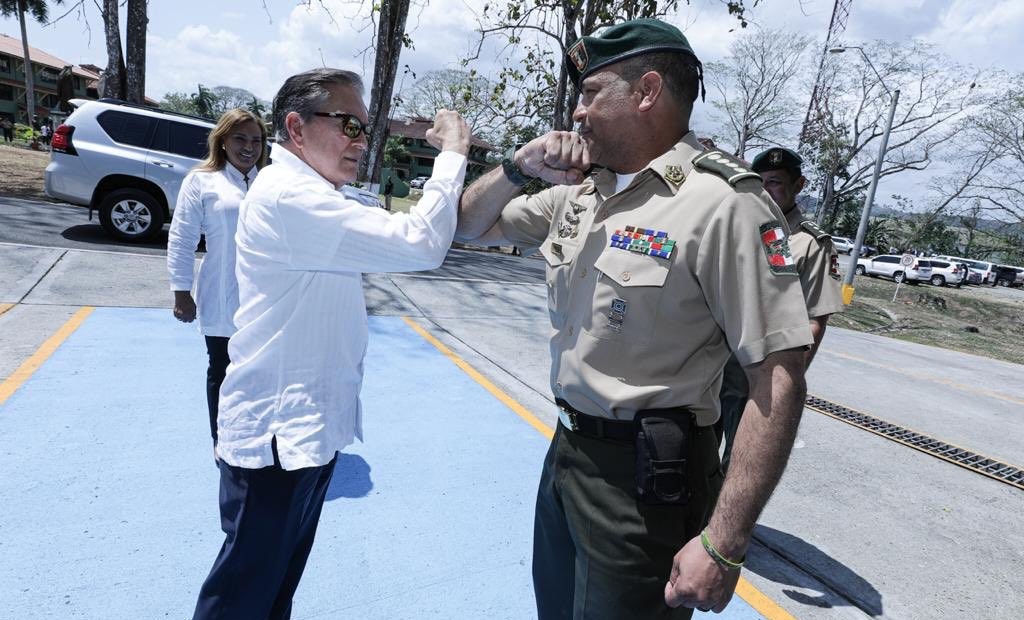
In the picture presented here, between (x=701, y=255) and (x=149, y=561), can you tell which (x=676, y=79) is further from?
(x=149, y=561)

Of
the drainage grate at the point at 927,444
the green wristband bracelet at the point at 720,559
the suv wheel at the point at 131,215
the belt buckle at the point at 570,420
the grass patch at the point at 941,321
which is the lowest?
the grass patch at the point at 941,321

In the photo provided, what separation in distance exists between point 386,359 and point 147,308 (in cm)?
264

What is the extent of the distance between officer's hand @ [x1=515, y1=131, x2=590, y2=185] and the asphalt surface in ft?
6.05

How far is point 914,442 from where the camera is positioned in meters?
5.21

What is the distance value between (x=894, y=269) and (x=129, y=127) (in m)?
35.3

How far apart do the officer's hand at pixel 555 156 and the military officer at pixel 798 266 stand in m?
1.58

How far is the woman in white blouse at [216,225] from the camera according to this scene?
3.01m

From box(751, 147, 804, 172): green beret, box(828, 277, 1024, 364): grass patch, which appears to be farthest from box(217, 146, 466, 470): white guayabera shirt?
box(828, 277, 1024, 364): grass patch

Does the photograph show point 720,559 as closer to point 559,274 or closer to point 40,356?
point 559,274

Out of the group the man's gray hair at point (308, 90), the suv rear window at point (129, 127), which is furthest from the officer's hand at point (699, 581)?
the suv rear window at point (129, 127)

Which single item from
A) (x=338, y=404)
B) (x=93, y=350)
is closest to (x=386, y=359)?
(x=93, y=350)

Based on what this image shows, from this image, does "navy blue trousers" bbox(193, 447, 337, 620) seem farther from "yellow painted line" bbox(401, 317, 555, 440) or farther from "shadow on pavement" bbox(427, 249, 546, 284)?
"shadow on pavement" bbox(427, 249, 546, 284)

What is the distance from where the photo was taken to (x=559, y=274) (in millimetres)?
1795

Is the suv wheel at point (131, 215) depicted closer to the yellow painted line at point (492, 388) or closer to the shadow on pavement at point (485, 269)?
the shadow on pavement at point (485, 269)
